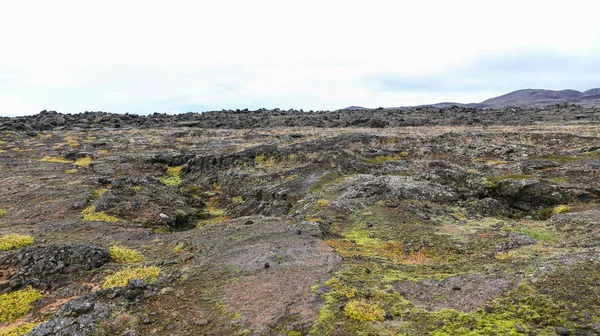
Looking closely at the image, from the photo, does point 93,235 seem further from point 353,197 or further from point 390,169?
point 390,169

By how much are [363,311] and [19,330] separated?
26.4ft

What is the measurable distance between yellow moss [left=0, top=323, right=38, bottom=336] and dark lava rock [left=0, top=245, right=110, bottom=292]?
2266 millimetres

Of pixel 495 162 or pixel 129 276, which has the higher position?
pixel 495 162

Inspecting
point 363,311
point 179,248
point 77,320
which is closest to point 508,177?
point 363,311

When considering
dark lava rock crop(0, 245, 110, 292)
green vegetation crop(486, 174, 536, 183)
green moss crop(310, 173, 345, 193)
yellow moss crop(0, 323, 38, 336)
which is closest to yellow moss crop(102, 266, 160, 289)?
dark lava rock crop(0, 245, 110, 292)

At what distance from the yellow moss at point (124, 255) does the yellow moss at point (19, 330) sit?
3.68 meters

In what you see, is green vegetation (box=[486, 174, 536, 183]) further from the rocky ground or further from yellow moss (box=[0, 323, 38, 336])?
yellow moss (box=[0, 323, 38, 336])

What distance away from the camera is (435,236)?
13.8 m

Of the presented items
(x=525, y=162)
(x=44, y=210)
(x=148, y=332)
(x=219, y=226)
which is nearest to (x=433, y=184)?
(x=525, y=162)

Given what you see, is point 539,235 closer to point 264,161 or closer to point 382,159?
point 382,159

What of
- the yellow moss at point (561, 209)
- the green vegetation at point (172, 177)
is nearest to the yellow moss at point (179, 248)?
the yellow moss at point (561, 209)

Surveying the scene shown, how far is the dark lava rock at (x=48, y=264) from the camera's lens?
36.8ft

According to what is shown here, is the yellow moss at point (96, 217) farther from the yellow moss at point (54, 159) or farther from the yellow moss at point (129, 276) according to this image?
the yellow moss at point (54, 159)

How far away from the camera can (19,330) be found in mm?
8688
